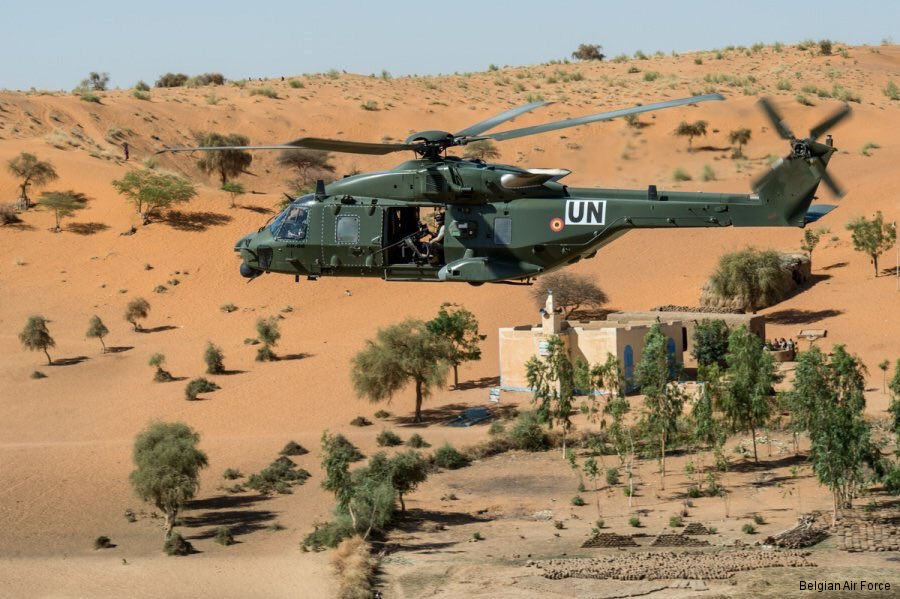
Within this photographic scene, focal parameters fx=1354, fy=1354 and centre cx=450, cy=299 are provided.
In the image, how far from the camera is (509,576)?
141 feet

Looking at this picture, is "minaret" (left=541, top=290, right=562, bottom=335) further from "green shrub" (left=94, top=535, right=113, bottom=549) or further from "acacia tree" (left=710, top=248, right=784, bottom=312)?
"green shrub" (left=94, top=535, right=113, bottom=549)

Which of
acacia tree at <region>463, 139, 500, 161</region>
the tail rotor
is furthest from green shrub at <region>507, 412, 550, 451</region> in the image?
acacia tree at <region>463, 139, 500, 161</region>

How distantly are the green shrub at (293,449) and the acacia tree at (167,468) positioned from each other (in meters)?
4.93

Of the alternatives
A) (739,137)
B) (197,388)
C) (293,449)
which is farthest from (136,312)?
(739,137)

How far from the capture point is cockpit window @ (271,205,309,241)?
28.9m

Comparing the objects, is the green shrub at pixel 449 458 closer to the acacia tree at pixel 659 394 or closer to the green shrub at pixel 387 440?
the green shrub at pixel 387 440

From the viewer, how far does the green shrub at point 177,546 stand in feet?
155

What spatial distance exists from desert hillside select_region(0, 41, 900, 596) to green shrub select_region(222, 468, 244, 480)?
19.6 inches

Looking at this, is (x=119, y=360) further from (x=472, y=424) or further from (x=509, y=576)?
(x=509, y=576)

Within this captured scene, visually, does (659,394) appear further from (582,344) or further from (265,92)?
(265,92)

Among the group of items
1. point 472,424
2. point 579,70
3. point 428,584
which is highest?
point 579,70

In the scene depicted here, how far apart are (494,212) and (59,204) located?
66.0 m

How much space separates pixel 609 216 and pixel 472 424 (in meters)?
36.5

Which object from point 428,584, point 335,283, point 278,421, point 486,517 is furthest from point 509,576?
point 335,283
